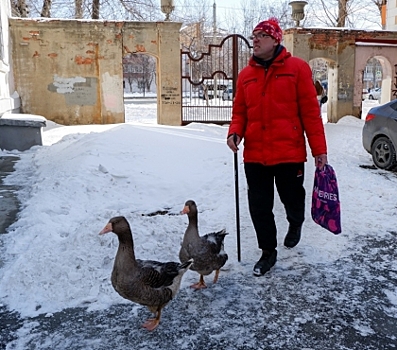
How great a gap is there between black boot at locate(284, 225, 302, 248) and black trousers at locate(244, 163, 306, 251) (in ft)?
1.26

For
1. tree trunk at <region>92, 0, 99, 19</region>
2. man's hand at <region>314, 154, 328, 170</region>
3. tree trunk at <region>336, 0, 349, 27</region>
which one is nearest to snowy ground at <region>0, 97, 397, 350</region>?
man's hand at <region>314, 154, 328, 170</region>

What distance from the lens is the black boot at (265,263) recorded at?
3936 millimetres

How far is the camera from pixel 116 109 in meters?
15.0

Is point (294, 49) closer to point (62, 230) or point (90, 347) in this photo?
point (62, 230)

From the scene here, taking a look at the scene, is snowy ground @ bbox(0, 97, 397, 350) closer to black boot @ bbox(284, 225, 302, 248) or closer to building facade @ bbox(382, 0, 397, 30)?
black boot @ bbox(284, 225, 302, 248)

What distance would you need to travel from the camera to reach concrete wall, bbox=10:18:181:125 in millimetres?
14203

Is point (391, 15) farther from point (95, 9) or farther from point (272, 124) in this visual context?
point (272, 124)

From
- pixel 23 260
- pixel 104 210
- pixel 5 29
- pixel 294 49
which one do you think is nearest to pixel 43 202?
pixel 104 210

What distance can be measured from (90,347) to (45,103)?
1279 cm

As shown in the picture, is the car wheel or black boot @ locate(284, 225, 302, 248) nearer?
black boot @ locate(284, 225, 302, 248)

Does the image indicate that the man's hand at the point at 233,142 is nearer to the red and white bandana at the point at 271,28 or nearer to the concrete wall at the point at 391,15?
the red and white bandana at the point at 271,28

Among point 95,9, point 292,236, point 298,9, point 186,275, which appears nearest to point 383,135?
point 292,236

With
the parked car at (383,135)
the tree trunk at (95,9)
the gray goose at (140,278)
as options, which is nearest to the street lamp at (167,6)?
the tree trunk at (95,9)

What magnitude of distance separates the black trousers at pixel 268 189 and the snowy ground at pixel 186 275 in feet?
1.20
